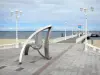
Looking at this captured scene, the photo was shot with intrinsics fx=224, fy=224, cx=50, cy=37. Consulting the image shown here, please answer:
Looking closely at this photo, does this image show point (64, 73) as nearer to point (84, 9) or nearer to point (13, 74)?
point (13, 74)

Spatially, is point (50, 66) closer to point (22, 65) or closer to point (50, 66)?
point (50, 66)

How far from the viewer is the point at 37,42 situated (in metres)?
16.6

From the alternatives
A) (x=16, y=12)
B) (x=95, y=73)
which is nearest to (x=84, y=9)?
(x=16, y=12)

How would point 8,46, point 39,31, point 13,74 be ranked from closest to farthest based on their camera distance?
point 13,74 < point 39,31 < point 8,46

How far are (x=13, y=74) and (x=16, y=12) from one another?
18036 mm

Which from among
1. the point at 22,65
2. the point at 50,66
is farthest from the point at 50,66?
the point at 22,65

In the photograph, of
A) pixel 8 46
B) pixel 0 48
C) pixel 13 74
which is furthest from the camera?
pixel 8 46

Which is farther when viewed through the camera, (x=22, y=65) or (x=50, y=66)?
(x=22, y=65)

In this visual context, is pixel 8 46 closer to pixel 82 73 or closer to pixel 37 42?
pixel 37 42

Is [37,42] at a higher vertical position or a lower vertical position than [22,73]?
higher

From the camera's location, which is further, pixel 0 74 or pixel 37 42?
pixel 37 42

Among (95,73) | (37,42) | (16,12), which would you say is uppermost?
(16,12)

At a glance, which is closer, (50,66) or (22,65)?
(50,66)

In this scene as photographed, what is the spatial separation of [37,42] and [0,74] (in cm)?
645
